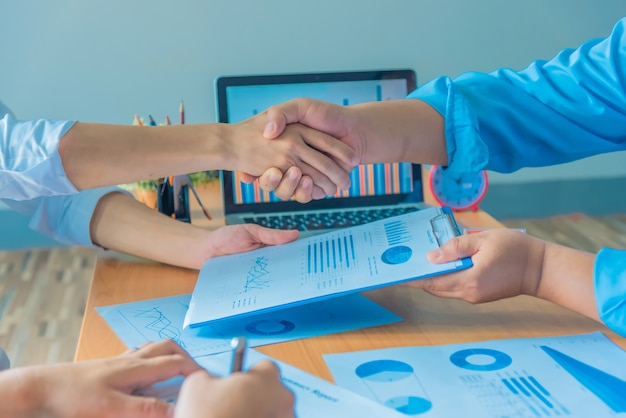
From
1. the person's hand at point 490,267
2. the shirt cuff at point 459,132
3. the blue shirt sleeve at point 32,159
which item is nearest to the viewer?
the person's hand at point 490,267

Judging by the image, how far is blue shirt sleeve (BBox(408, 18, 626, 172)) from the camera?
1236 mm

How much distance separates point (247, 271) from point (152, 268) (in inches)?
9.1

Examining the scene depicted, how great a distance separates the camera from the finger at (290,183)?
4.00 feet

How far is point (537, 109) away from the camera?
1.26 metres

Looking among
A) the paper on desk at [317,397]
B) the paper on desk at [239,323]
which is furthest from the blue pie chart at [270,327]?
the paper on desk at [317,397]

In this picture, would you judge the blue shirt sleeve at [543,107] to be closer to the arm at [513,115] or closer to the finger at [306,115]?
the arm at [513,115]

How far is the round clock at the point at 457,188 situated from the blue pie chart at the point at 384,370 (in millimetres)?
680

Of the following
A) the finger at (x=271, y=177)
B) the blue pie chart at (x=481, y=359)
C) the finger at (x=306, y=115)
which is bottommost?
the blue pie chart at (x=481, y=359)

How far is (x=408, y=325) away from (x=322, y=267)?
132 mm

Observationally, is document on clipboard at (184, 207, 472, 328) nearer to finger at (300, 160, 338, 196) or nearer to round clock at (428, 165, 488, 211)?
finger at (300, 160, 338, 196)

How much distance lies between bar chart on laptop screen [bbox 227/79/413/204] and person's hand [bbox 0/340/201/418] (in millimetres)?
740

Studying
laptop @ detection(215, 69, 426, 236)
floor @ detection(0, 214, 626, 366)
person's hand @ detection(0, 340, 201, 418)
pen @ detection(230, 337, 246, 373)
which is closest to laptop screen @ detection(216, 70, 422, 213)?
laptop @ detection(215, 69, 426, 236)

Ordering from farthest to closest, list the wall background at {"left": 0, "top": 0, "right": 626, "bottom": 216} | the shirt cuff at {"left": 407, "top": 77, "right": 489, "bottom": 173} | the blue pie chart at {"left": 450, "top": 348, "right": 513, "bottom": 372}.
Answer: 1. the wall background at {"left": 0, "top": 0, "right": 626, "bottom": 216}
2. the shirt cuff at {"left": 407, "top": 77, "right": 489, "bottom": 173}
3. the blue pie chart at {"left": 450, "top": 348, "right": 513, "bottom": 372}

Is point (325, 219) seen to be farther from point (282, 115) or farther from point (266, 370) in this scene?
point (266, 370)
